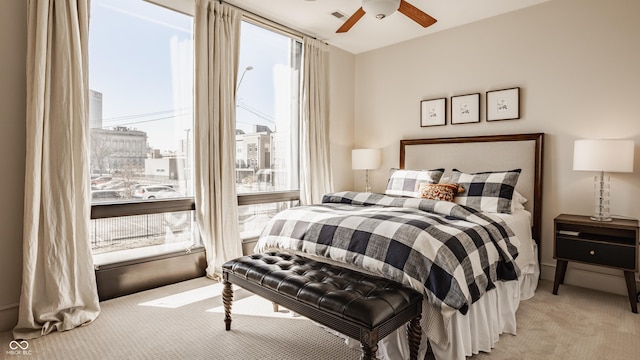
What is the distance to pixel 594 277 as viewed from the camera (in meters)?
3.18

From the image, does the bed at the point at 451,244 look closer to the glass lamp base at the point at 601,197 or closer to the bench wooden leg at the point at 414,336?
the bench wooden leg at the point at 414,336

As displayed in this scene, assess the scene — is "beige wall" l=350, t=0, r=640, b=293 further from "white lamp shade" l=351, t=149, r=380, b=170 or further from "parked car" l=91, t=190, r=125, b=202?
"parked car" l=91, t=190, r=125, b=202

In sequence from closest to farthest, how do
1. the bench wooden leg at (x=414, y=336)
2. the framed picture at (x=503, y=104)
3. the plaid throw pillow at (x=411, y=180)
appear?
the bench wooden leg at (x=414, y=336), the framed picture at (x=503, y=104), the plaid throw pillow at (x=411, y=180)

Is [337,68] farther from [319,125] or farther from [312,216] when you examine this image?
[312,216]

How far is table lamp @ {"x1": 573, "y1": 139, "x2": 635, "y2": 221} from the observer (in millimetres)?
2779

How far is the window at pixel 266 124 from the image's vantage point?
3807 mm

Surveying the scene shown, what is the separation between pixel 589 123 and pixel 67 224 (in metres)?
4.29

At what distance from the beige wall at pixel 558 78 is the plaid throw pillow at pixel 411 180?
0.69 metres

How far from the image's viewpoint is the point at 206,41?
3273mm

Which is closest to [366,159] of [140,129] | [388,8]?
[388,8]

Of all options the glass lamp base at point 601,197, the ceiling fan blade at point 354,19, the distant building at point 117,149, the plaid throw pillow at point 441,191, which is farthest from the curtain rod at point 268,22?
the glass lamp base at point 601,197

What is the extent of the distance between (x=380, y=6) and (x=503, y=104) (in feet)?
5.89

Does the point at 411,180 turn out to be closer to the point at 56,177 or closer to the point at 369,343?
the point at 369,343

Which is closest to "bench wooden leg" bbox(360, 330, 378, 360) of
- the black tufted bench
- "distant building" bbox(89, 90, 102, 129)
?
the black tufted bench
